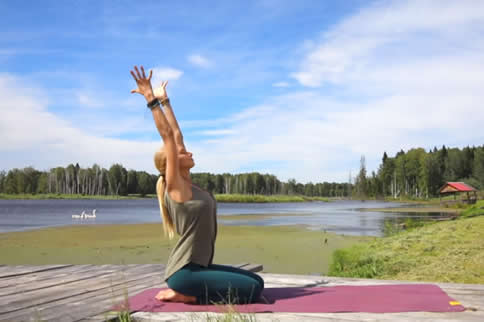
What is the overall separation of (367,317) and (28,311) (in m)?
3.10

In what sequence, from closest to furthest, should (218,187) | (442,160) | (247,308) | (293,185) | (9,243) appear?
(247,308) < (9,243) < (442,160) < (218,187) < (293,185)

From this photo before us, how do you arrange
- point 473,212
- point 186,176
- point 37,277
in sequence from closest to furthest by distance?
1. point 186,176
2. point 37,277
3. point 473,212

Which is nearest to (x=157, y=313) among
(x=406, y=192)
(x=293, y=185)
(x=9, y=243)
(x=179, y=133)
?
(x=179, y=133)

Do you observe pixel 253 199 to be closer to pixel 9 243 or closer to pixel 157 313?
pixel 9 243

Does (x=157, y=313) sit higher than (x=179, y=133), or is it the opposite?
(x=179, y=133)

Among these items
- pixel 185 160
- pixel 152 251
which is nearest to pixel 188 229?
pixel 185 160

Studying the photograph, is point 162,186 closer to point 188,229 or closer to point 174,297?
point 188,229

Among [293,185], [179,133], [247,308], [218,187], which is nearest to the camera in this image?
[247,308]

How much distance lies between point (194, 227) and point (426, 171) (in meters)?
91.5

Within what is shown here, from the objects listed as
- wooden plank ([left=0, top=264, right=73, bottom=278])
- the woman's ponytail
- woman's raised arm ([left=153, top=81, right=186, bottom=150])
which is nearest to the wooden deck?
wooden plank ([left=0, top=264, right=73, bottom=278])

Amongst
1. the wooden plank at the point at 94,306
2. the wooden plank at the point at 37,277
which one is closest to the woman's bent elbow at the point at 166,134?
the wooden plank at the point at 94,306

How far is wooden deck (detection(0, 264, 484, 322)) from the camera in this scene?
3635 mm

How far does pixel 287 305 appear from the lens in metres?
4.01

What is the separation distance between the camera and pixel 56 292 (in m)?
4.86
